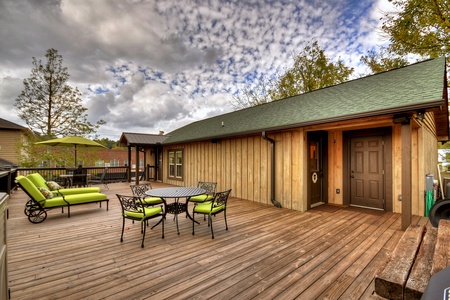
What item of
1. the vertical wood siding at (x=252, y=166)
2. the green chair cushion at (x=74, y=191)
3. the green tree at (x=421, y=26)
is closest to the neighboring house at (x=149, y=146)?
the vertical wood siding at (x=252, y=166)

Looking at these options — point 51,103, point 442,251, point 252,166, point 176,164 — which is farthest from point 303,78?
point 51,103

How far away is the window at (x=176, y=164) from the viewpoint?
1025 cm

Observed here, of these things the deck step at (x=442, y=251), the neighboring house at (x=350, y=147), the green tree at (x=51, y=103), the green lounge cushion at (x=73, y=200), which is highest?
the green tree at (x=51, y=103)

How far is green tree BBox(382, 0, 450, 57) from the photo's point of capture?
24.4ft

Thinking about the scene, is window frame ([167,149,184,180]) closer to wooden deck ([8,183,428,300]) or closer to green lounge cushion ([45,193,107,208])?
green lounge cushion ([45,193,107,208])

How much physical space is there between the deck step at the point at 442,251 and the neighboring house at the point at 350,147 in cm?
161

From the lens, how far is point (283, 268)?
250 cm

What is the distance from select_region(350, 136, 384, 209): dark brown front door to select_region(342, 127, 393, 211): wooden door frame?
0.08 m

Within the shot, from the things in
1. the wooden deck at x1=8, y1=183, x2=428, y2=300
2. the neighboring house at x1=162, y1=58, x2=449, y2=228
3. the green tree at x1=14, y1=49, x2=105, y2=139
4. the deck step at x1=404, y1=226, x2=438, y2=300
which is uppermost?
the green tree at x1=14, y1=49, x2=105, y2=139

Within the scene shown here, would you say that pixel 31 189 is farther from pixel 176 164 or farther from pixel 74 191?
pixel 176 164

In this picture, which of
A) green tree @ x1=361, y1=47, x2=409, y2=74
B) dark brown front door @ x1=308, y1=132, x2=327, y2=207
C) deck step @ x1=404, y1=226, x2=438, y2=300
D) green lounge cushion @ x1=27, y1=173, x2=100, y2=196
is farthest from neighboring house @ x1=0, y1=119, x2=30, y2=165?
green tree @ x1=361, y1=47, x2=409, y2=74

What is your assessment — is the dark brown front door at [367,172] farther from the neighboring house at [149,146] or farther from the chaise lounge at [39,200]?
the neighboring house at [149,146]

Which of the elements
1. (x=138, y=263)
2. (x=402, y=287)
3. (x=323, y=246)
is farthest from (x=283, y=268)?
(x=138, y=263)

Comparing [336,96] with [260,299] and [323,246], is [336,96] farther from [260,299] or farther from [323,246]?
[260,299]
